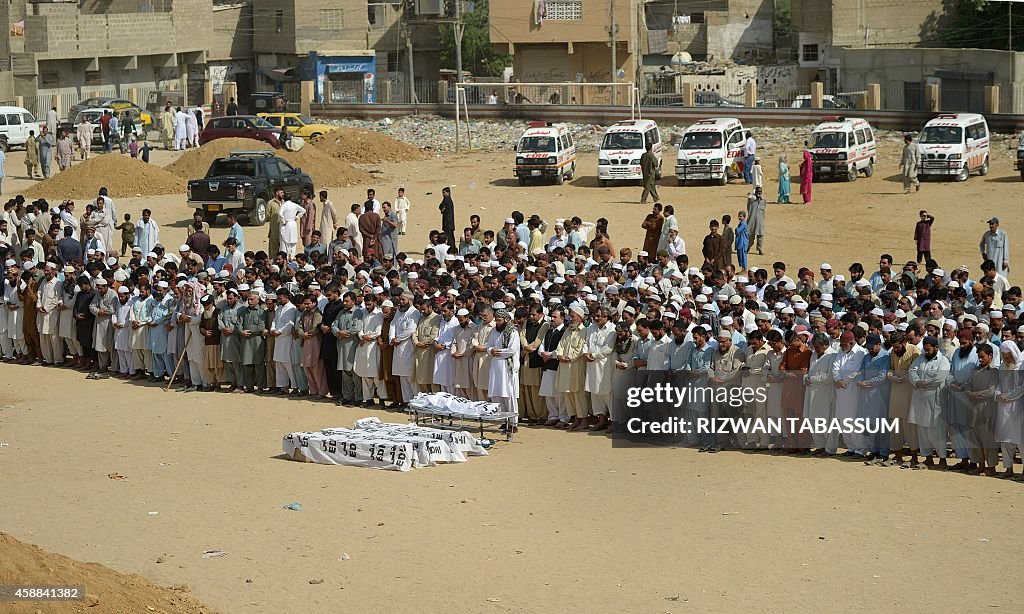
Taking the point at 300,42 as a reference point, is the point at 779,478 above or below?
below

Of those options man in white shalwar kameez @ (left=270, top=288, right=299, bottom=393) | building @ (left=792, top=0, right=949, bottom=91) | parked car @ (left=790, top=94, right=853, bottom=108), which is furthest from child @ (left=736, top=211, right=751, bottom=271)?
building @ (left=792, top=0, right=949, bottom=91)

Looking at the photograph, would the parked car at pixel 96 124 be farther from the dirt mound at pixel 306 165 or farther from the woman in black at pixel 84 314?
the woman in black at pixel 84 314

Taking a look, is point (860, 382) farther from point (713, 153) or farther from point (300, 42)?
point (300, 42)

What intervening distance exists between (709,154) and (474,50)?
3088 centimetres

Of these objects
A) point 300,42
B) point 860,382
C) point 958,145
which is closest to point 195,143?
point 300,42

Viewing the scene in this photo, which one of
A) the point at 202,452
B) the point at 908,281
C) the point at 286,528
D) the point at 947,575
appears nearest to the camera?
the point at 947,575

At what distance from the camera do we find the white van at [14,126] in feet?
144

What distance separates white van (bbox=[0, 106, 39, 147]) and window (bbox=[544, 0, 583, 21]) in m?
21.4

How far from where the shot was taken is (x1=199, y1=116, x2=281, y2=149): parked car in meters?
40.5

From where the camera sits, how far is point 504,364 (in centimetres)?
1581

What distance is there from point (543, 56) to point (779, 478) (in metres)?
46.5

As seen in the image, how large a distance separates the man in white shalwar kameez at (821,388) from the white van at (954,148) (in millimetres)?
21012

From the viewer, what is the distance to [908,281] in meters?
17.4

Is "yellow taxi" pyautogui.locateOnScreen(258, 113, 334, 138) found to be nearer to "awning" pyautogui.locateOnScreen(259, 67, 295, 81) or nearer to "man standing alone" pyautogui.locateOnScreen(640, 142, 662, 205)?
"man standing alone" pyautogui.locateOnScreen(640, 142, 662, 205)
